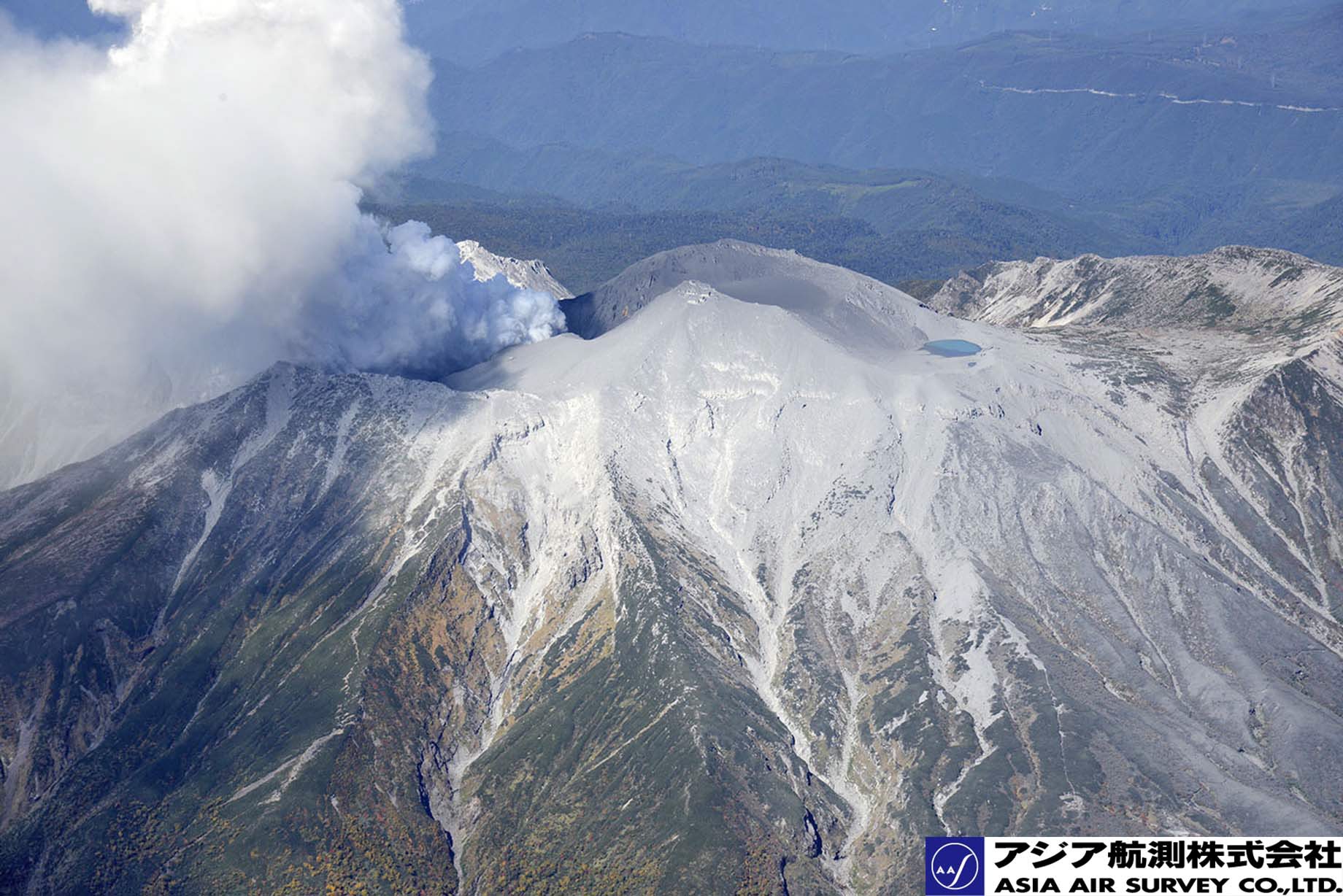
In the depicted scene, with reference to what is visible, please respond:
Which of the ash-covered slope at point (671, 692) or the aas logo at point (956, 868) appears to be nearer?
the aas logo at point (956, 868)

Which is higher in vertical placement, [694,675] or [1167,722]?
[694,675]

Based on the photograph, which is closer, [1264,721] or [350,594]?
[1264,721]

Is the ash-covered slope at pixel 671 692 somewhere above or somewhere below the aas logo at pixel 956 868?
above

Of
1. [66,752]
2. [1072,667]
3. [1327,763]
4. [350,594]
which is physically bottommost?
[1327,763]

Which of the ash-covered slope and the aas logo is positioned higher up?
the ash-covered slope

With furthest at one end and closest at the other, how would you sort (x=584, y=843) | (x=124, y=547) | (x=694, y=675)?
1. (x=124, y=547)
2. (x=694, y=675)
3. (x=584, y=843)

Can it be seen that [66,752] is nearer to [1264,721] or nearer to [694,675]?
[694,675]

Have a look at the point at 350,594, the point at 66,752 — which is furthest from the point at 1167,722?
the point at 66,752

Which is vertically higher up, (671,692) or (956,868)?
(671,692)
